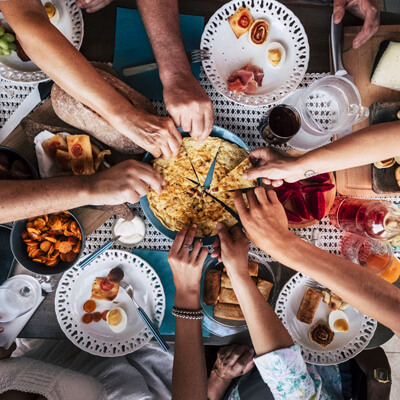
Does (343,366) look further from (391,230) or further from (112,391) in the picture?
(112,391)

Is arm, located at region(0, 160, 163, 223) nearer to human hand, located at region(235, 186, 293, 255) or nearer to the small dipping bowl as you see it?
the small dipping bowl

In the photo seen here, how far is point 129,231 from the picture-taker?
1560 mm

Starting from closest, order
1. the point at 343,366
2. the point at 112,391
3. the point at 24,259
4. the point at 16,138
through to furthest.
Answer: the point at 24,259, the point at 16,138, the point at 112,391, the point at 343,366

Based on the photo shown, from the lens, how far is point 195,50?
155cm

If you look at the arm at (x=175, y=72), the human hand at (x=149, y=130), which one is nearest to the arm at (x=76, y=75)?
the human hand at (x=149, y=130)

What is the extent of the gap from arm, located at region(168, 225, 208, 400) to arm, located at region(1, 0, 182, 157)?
0.47m

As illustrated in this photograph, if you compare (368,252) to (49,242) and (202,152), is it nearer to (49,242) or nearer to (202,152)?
(202,152)

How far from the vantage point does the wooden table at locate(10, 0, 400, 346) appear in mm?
1563

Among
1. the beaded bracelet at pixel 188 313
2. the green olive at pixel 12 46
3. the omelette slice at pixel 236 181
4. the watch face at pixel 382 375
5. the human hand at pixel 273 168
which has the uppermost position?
the green olive at pixel 12 46

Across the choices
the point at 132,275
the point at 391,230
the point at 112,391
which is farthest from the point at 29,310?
the point at 391,230

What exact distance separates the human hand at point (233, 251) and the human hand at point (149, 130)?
0.44 metres

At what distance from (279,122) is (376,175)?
553 mm

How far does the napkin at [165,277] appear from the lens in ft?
5.27

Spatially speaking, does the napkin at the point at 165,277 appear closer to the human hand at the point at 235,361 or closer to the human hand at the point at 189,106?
the human hand at the point at 235,361
